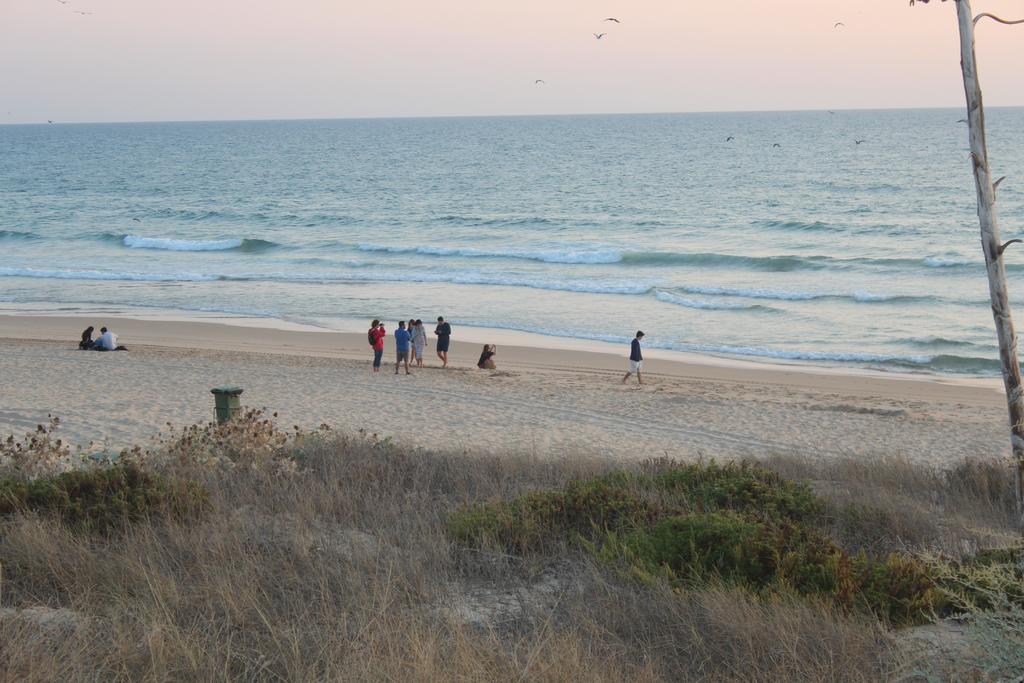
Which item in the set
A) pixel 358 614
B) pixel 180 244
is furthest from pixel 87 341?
pixel 180 244

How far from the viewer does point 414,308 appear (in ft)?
101

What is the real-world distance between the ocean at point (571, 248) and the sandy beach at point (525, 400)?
317 centimetres

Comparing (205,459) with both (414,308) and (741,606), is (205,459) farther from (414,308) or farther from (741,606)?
(414,308)

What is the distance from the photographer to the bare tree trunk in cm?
624

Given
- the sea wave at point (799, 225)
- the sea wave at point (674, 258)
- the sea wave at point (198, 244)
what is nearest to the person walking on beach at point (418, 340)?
the sea wave at point (674, 258)

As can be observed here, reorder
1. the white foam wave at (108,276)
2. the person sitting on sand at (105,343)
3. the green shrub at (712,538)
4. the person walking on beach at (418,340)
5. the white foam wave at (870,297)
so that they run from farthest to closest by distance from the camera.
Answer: the white foam wave at (108,276), the white foam wave at (870,297), the person sitting on sand at (105,343), the person walking on beach at (418,340), the green shrub at (712,538)

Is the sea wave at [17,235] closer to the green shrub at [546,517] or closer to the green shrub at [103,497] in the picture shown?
the green shrub at [103,497]

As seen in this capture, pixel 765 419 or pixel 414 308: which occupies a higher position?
pixel 414 308

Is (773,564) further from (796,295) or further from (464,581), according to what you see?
(796,295)

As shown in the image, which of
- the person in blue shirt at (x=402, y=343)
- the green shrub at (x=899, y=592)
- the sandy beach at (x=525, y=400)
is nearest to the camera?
the green shrub at (x=899, y=592)

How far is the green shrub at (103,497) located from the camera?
683cm

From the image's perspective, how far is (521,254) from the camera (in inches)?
1679

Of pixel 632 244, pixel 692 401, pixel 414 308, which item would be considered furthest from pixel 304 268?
pixel 692 401

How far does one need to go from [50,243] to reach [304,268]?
1689cm
